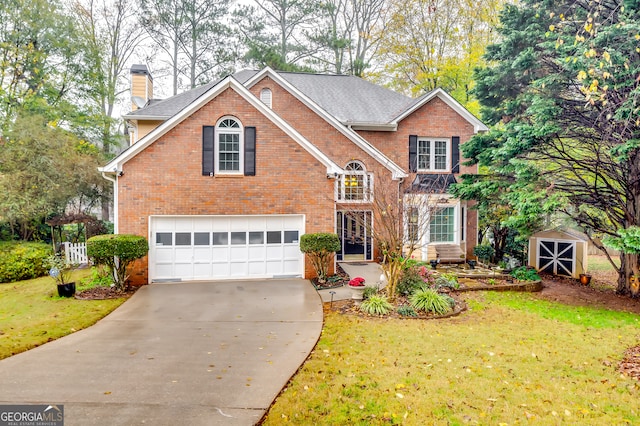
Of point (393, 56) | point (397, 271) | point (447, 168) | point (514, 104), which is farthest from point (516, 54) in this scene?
point (393, 56)

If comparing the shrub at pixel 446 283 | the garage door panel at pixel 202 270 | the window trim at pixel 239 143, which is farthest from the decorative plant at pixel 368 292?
the window trim at pixel 239 143

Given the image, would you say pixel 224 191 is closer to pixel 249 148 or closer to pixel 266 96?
pixel 249 148

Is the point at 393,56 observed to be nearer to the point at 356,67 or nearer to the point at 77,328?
the point at 356,67

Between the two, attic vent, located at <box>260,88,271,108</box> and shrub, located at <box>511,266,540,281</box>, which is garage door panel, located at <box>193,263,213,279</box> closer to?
attic vent, located at <box>260,88,271,108</box>

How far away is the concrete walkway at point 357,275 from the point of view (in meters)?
10.9

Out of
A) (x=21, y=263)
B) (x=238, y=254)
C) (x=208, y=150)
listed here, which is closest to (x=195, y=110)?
(x=208, y=150)

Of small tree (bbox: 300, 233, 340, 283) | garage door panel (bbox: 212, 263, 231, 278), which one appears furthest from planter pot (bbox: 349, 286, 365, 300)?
garage door panel (bbox: 212, 263, 231, 278)

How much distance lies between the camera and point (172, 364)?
20.2 ft

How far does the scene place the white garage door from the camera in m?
12.4

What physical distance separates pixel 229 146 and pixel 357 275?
6.27m

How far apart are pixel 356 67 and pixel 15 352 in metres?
24.1

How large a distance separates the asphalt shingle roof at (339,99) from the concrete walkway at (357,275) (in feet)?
21.1

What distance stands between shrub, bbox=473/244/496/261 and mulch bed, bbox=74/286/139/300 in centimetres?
1395

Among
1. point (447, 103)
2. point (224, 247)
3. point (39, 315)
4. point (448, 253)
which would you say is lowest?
point (39, 315)
